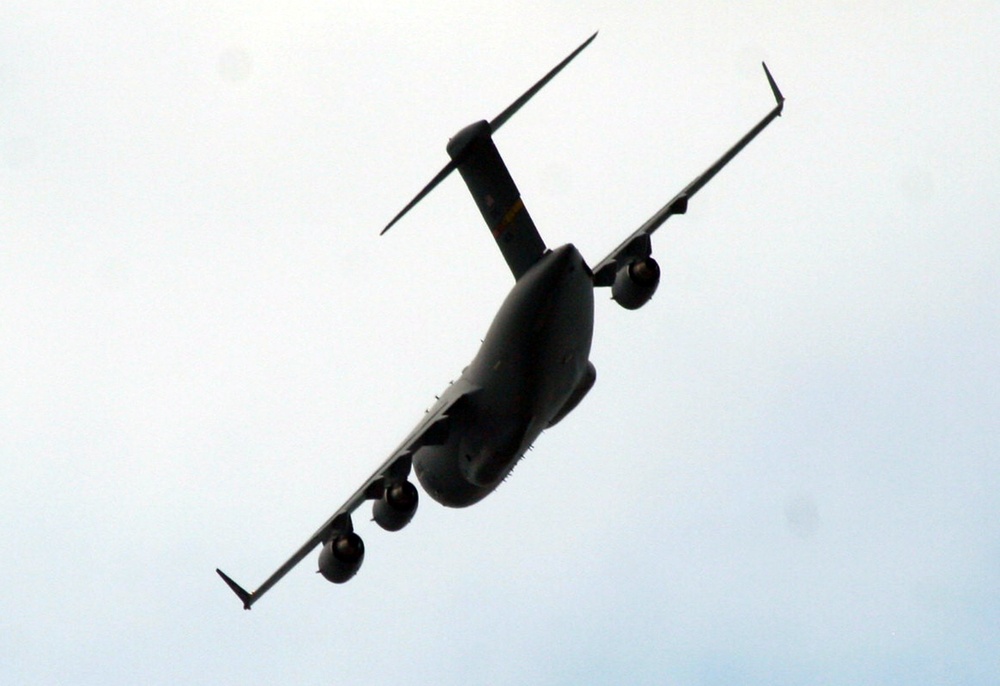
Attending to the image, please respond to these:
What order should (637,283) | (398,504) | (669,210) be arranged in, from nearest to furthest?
(637,283) < (669,210) < (398,504)

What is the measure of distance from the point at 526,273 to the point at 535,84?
8.80 feet

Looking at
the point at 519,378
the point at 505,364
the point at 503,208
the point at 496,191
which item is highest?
the point at 496,191

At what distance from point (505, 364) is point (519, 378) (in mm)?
289

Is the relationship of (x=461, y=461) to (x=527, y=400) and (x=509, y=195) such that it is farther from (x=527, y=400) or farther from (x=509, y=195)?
(x=509, y=195)

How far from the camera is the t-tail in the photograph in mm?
20406

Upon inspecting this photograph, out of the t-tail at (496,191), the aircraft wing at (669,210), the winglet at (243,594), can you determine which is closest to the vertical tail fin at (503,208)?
the t-tail at (496,191)

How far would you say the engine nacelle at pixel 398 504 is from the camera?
75.6 ft

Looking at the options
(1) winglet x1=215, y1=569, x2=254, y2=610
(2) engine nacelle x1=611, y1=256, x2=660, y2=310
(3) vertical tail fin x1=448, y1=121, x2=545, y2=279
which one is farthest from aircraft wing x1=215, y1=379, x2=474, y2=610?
(2) engine nacelle x1=611, y1=256, x2=660, y2=310

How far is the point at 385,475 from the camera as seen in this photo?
23062 mm

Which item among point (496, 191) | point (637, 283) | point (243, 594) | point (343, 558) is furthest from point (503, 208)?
point (243, 594)

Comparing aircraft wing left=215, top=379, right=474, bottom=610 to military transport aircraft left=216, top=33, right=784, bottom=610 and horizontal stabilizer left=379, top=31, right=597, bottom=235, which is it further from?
horizontal stabilizer left=379, top=31, right=597, bottom=235

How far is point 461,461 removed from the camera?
23.3 metres

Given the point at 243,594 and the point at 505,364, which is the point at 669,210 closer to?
the point at 505,364

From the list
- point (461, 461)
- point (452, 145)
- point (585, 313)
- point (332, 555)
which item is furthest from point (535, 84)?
point (332, 555)
